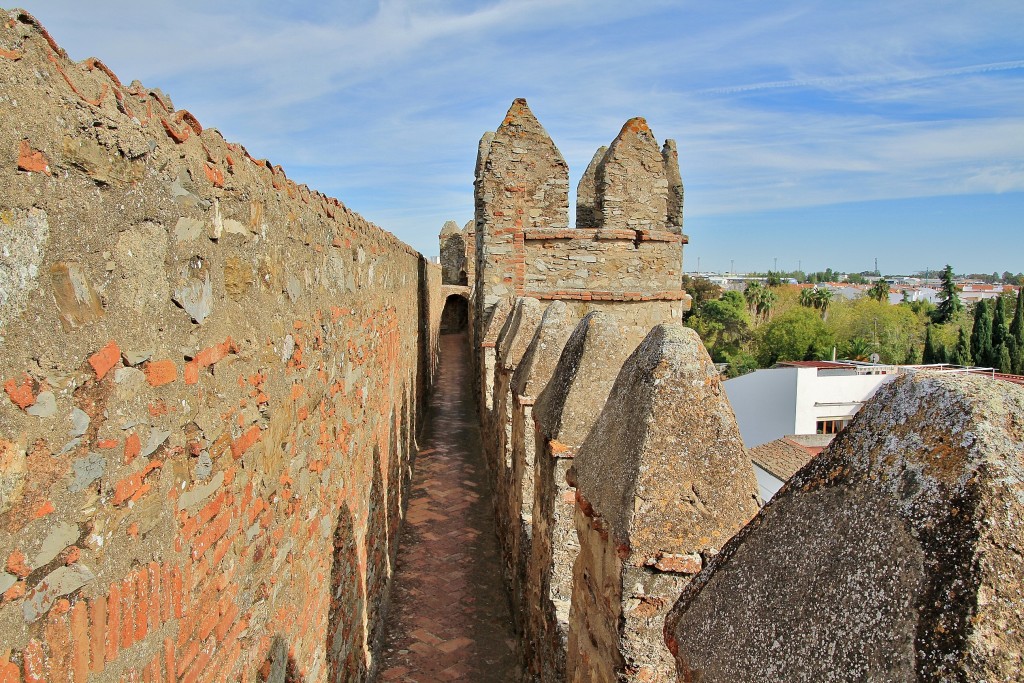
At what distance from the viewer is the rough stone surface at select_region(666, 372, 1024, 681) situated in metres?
1.08

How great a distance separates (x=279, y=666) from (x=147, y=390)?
192 centimetres

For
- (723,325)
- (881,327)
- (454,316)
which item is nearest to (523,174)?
(454,316)

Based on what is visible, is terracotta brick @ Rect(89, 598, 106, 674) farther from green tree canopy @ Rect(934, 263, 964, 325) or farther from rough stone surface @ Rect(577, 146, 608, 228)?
green tree canopy @ Rect(934, 263, 964, 325)

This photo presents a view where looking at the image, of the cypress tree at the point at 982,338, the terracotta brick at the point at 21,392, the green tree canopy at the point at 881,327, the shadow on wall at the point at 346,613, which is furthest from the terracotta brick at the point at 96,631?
the green tree canopy at the point at 881,327

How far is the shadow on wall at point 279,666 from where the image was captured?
3.10 metres

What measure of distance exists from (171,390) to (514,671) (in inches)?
166

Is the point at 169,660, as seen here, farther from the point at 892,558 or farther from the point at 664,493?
the point at 892,558

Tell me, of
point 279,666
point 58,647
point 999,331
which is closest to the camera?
point 58,647

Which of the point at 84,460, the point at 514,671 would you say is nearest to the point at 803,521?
the point at 84,460

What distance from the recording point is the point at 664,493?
2.32 metres

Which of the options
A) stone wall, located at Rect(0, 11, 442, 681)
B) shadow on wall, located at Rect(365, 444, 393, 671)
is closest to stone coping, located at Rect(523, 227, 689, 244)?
shadow on wall, located at Rect(365, 444, 393, 671)

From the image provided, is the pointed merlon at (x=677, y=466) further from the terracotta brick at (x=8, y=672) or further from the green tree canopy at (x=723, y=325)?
the green tree canopy at (x=723, y=325)

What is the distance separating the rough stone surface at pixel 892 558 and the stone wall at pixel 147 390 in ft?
4.77

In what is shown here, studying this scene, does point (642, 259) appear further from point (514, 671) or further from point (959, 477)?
point (959, 477)
